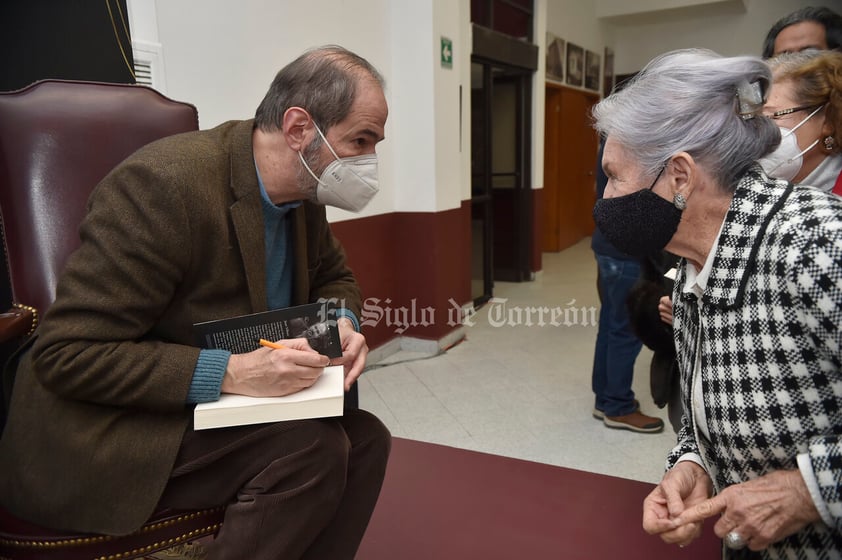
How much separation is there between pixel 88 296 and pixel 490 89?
14.2ft

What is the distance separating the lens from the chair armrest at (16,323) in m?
1.12

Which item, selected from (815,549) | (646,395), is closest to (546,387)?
(646,395)

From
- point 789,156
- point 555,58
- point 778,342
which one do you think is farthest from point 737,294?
point 555,58

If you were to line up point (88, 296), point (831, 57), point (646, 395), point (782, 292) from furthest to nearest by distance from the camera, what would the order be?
1. point (646, 395)
2. point (831, 57)
3. point (88, 296)
4. point (782, 292)

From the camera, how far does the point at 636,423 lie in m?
2.70

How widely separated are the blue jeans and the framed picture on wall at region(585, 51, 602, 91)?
6313 mm

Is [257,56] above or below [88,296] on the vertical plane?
above

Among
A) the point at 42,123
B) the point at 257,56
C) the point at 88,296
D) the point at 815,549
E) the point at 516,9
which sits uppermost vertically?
the point at 516,9

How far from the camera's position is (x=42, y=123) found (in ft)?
4.29

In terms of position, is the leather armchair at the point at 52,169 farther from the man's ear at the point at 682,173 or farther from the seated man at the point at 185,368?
the man's ear at the point at 682,173

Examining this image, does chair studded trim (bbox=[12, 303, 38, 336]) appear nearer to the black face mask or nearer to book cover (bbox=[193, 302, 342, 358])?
book cover (bbox=[193, 302, 342, 358])

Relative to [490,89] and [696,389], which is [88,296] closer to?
[696,389]

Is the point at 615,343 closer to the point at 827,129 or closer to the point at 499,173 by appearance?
the point at 827,129

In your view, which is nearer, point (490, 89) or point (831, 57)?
point (831, 57)
